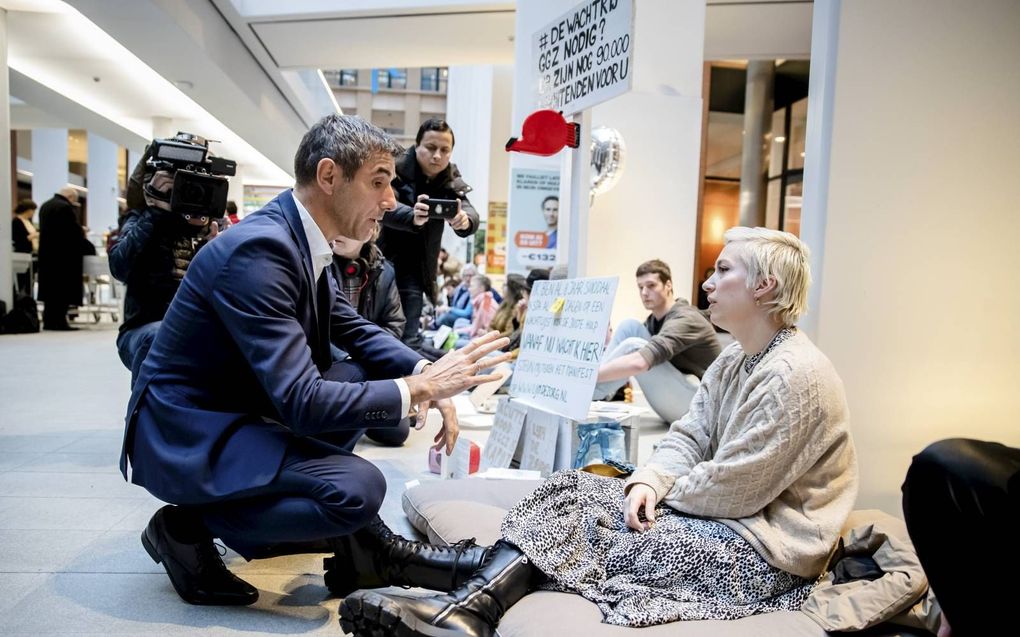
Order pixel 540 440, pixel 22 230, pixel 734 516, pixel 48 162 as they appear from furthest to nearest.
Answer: pixel 48 162, pixel 22 230, pixel 540 440, pixel 734 516

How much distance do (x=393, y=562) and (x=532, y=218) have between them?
572 centimetres

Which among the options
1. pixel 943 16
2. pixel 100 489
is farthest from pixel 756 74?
pixel 100 489

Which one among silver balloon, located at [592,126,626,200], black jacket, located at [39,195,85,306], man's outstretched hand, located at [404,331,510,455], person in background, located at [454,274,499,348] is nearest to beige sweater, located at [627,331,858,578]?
man's outstretched hand, located at [404,331,510,455]

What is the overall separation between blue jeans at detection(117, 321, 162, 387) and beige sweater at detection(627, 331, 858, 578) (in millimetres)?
2306

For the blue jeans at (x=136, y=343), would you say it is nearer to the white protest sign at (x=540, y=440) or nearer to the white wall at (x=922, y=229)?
the white protest sign at (x=540, y=440)

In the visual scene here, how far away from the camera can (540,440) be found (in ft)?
9.69

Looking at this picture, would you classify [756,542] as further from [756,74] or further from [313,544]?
[756,74]

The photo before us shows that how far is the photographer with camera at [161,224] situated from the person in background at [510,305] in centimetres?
284

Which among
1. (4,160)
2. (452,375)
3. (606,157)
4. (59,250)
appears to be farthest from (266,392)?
(59,250)

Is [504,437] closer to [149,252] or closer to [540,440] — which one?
[540,440]

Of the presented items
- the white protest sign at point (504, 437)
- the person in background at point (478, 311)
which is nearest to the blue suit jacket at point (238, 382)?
the white protest sign at point (504, 437)

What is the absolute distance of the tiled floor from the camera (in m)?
1.83

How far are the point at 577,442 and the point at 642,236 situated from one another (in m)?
3.18

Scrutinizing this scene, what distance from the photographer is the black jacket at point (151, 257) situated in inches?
125
